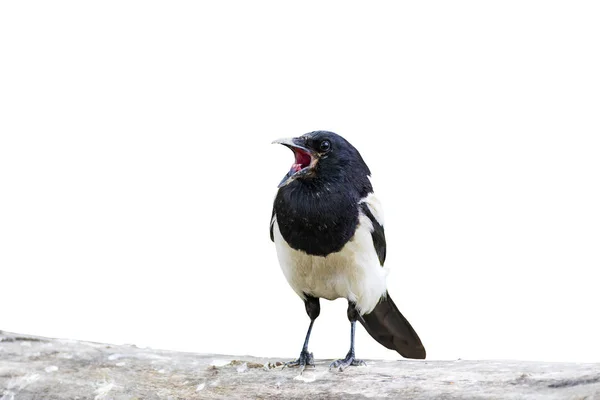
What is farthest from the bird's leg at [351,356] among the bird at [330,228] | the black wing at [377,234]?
the black wing at [377,234]

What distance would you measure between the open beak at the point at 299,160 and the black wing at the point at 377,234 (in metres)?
0.30

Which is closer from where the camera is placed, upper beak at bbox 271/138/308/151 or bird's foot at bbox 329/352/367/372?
bird's foot at bbox 329/352/367/372

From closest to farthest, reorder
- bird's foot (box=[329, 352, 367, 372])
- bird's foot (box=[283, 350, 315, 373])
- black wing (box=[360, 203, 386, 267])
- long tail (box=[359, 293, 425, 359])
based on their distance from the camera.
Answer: bird's foot (box=[329, 352, 367, 372])
bird's foot (box=[283, 350, 315, 373])
black wing (box=[360, 203, 386, 267])
long tail (box=[359, 293, 425, 359])

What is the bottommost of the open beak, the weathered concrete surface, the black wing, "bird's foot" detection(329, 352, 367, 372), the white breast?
the weathered concrete surface

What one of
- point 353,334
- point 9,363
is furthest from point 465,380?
point 9,363

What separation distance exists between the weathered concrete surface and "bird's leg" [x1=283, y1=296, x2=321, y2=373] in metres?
0.06

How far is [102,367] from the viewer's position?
3783mm

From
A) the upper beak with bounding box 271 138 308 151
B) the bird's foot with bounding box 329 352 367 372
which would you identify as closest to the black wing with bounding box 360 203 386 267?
the upper beak with bounding box 271 138 308 151

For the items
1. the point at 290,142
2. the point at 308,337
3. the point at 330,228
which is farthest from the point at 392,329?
the point at 290,142

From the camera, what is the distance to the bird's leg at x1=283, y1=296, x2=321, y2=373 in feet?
12.6

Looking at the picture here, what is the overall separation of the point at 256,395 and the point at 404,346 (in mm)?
1107

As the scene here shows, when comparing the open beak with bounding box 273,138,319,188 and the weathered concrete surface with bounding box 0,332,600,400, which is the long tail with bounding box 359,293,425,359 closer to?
the weathered concrete surface with bounding box 0,332,600,400

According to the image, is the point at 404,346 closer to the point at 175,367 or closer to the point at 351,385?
the point at 351,385

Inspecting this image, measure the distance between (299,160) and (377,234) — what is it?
0.50m
